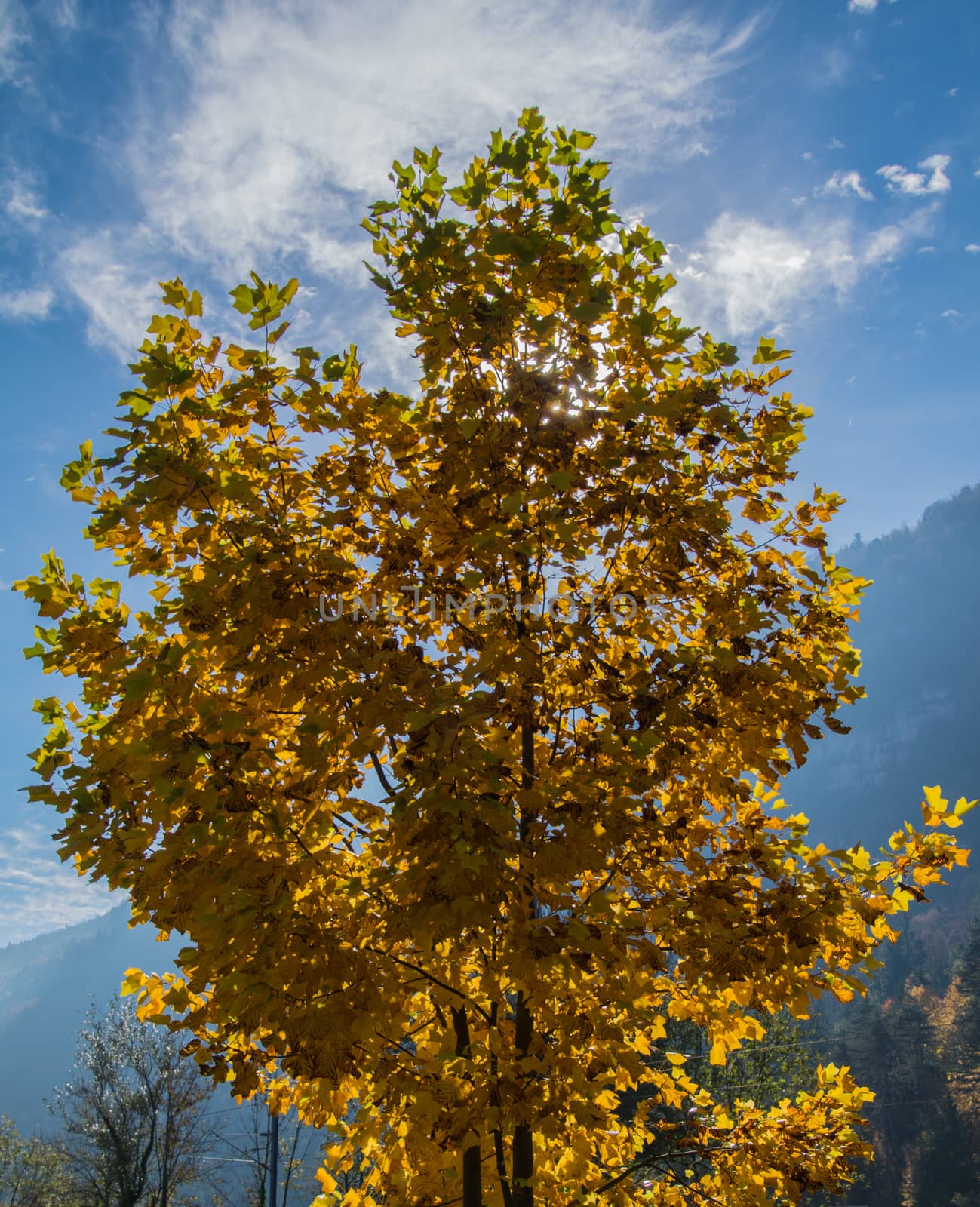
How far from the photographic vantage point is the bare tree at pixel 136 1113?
17391mm

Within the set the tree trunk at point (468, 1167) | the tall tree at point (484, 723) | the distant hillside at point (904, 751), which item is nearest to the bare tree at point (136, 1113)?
the tree trunk at point (468, 1167)

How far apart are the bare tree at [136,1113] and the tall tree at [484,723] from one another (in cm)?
1731

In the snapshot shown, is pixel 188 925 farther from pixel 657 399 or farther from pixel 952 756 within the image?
pixel 952 756

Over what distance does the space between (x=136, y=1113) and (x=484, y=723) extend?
72.6ft

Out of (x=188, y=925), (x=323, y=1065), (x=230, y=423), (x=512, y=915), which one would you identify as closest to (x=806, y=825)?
(x=512, y=915)

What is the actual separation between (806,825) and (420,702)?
1.96 metres

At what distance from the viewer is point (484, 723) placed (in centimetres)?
221

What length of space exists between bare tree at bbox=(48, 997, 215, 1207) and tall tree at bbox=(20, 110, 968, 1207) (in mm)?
17311

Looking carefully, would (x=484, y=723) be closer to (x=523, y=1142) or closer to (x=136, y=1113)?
(x=523, y=1142)

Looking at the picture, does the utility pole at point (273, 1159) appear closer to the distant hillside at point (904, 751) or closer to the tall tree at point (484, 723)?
the tall tree at point (484, 723)

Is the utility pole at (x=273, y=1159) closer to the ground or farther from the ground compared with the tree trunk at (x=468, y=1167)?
closer to the ground

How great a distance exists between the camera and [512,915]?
2.41m

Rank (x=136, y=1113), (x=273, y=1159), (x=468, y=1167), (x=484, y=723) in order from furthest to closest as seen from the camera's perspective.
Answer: (x=136, y=1113), (x=273, y=1159), (x=468, y=1167), (x=484, y=723)

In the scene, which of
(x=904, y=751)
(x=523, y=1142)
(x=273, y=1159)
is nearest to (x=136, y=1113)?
(x=273, y=1159)
